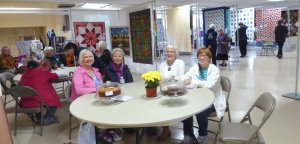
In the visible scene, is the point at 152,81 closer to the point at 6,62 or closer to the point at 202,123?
the point at 202,123

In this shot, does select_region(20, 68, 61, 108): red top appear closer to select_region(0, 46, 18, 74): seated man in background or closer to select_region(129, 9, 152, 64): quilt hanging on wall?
select_region(129, 9, 152, 64): quilt hanging on wall

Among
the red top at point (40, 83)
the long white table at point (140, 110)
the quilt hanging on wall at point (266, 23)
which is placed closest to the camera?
the long white table at point (140, 110)

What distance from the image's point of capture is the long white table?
1.96 m

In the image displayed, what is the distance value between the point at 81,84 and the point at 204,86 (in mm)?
1474

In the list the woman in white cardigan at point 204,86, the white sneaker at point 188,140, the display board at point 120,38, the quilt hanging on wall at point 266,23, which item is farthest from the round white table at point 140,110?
the quilt hanging on wall at point 266,23

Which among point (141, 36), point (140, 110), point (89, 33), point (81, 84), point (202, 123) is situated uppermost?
point (89, 33)

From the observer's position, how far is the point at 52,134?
3.78m

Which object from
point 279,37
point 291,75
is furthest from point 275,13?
point 291,75

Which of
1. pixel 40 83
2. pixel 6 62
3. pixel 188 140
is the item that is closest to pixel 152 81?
pixel 188 140

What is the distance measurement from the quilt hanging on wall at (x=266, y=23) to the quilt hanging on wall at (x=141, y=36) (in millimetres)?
8806

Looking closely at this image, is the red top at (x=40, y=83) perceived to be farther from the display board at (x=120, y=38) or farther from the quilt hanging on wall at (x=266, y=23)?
the quilt hanging on wall at (x=266, y=23)

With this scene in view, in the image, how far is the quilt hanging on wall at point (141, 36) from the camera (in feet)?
23.1

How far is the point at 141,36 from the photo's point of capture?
744cm

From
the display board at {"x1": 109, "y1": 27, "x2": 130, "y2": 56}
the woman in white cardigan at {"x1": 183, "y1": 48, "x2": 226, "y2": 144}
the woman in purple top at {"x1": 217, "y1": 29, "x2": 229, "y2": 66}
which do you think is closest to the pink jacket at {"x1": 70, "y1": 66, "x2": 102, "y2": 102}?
the woman in white cardigan at {"x1": 183, "y1": 48, "x2": 226, "y2": 144}
